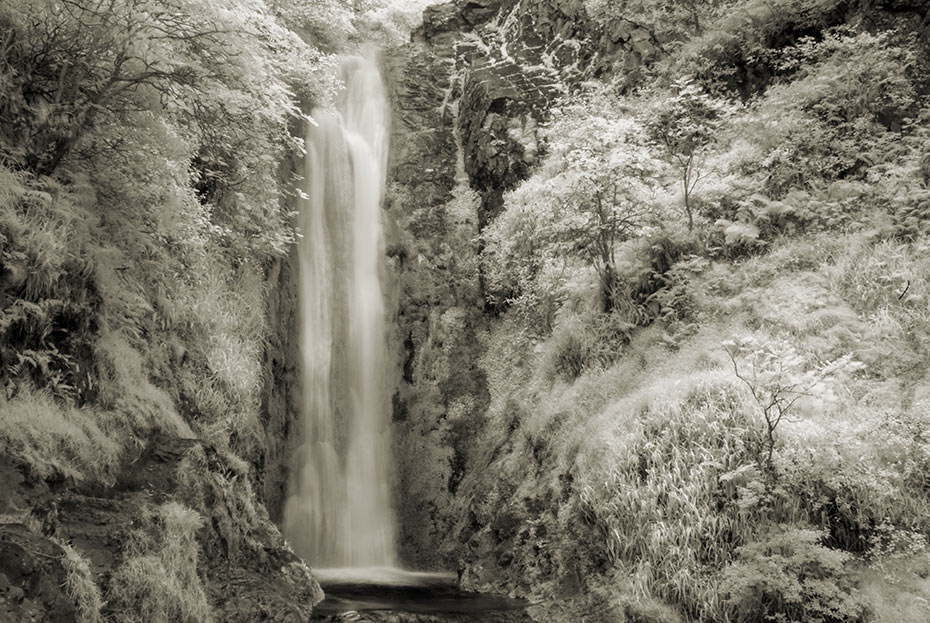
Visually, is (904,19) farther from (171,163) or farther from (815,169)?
(171,163)

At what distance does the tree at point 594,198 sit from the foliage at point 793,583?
18.3ft

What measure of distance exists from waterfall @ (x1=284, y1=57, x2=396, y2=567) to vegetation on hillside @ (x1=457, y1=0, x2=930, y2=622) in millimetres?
2148

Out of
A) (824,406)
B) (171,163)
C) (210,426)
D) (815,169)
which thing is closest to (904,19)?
(815,169)

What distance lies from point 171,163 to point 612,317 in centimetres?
704

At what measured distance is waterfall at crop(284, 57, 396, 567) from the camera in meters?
12.9

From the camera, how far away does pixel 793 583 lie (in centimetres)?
614

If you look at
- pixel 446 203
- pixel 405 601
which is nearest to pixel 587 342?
pixel 405 601

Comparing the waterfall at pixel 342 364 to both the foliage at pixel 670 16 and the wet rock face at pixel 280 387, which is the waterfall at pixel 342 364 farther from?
the foliage at pixel 670 16

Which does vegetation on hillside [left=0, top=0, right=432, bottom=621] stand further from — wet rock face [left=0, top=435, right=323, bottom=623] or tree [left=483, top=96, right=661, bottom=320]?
tree [left=483, top=96, right=661, bottom=320]

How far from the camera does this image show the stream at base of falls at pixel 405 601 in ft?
25.6

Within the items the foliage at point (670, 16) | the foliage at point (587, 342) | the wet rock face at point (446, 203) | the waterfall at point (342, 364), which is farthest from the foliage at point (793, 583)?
the foliage at point (670, 16)

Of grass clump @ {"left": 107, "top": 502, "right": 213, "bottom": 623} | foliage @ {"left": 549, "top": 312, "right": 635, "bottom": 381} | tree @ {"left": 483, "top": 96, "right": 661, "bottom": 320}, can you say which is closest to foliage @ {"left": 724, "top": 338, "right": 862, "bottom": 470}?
foliage @ {"left": 549, "top": 312, "right": 635, "bottom": 381}

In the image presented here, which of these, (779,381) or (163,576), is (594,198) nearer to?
(779,381)

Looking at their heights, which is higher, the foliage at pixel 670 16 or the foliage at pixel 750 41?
the foliage at pixel 670 16
